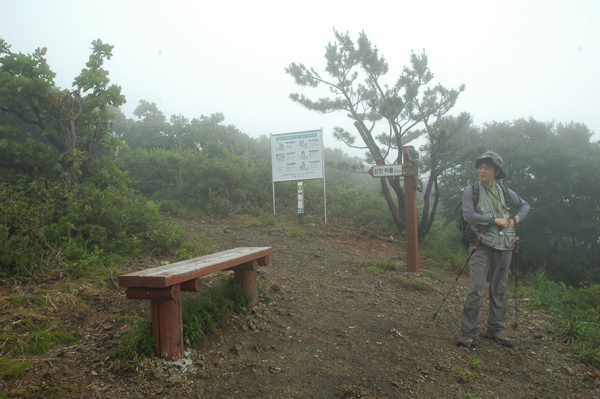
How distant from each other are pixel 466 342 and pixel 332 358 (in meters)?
1.34

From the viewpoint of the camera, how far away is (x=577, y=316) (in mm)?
5070

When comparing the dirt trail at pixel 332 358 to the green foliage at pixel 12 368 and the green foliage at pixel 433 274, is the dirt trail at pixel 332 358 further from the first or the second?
the green foliage at pixel 433 274

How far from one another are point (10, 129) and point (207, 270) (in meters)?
4.73

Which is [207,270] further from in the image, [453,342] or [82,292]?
[453,342]

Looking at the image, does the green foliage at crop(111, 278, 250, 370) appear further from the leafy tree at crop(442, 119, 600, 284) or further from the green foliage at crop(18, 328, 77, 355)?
the leafy tree at crop(442, 119, 600, 284)

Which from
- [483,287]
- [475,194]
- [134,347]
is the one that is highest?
[475,194]

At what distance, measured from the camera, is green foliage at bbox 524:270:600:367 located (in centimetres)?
393

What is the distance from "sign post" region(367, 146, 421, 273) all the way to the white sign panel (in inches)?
128

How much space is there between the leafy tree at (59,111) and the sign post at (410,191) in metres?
4.65

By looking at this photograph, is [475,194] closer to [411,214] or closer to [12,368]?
[411,214]

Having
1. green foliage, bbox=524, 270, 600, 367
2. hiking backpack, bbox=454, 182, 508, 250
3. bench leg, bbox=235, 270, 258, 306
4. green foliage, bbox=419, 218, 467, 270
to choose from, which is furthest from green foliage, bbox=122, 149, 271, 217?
hiking backpack, bbox=454, 182, 508, 250

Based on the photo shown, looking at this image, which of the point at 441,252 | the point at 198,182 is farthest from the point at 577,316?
the point at 198,182

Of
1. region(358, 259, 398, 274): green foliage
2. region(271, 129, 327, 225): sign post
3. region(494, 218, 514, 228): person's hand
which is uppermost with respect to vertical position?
region(271, 129, 327, 225): sign post

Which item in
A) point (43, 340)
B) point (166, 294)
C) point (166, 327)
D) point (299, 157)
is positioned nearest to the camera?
point (166, 294)
